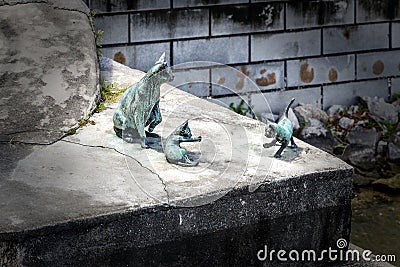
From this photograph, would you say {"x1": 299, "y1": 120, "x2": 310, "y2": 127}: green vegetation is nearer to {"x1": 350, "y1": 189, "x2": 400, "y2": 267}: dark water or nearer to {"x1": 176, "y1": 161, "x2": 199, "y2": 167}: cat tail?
{"x1": 350, "y1": 189, "x2": 400, "y2": 267}: dark water

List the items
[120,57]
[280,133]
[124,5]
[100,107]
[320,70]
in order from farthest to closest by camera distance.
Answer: [320,70], [120,57], [124,5], [100,107], [280,133]

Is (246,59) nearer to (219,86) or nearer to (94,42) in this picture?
(219,86)

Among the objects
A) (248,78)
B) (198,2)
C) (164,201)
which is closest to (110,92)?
(164,201)

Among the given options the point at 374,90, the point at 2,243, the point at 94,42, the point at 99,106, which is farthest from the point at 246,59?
the point at 2,243

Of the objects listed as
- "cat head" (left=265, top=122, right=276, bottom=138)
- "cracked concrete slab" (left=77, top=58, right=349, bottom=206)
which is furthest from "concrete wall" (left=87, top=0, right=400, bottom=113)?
"cat head" (left=265, top=122, right=276, bottom=138)

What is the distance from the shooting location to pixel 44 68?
512 centimetres

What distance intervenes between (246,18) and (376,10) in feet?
4.75

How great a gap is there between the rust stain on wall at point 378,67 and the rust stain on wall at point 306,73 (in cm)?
73

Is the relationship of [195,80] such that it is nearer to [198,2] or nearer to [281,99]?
[198,2]

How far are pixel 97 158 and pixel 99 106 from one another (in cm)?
81

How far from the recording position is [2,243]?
3346mm

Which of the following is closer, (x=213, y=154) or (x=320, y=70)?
(x=213, y=154)

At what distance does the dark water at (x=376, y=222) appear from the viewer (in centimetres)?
602

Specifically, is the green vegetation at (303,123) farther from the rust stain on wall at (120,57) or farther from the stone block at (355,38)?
the rust stain on wall at (120,57)
